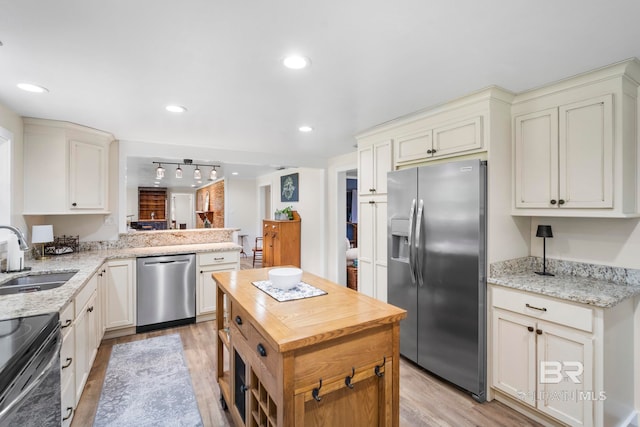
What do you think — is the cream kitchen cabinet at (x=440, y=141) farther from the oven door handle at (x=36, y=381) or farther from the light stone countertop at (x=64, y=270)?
the oven door handle at (x=36, y=381)

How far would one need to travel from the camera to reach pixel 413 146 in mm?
2736

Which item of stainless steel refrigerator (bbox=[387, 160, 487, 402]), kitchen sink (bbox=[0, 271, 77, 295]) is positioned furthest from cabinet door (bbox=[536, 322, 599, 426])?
kitchen sink (bbox=[0, 271, 77, 295])

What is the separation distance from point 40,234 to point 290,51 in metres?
2.83

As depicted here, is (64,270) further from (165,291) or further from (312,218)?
(312,218)

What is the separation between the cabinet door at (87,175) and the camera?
9.93 feet

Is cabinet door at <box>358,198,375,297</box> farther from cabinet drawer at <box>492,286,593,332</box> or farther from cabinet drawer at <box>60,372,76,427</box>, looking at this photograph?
cabinet drawer at <box>60,372,76,427</box>

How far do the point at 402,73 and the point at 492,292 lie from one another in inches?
64.5

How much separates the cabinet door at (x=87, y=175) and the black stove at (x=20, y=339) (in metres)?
1.99

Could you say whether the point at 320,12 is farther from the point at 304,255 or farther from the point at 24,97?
the point at 304,255

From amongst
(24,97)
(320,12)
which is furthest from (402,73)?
(24,97)

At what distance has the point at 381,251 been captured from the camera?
3131 millimetres

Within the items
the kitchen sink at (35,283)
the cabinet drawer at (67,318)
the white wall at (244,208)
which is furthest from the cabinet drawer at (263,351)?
the white wall at (244,208)

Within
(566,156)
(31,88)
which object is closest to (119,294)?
(31,88)

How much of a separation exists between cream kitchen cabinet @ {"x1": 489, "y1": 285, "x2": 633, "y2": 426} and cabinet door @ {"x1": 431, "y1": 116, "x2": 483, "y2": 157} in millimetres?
1063
